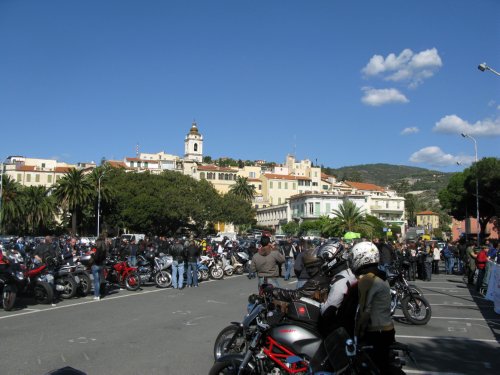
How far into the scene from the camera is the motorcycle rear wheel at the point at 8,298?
11641 mm

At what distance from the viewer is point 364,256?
469cm

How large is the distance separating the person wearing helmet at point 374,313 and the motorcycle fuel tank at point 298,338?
0.74 meters

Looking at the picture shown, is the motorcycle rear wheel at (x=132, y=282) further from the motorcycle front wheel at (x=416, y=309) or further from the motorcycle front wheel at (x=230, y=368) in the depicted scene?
the motorcycle front wheel at (x=230, y=368)

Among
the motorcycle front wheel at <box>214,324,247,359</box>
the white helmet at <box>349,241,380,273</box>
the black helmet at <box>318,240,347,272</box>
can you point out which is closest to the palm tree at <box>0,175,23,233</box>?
the motorcycle front wheel at <box>214,324,247,359</box>

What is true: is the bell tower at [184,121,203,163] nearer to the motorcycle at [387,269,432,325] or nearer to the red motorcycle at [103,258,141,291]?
the red motorcycle at [103,258,141,291]

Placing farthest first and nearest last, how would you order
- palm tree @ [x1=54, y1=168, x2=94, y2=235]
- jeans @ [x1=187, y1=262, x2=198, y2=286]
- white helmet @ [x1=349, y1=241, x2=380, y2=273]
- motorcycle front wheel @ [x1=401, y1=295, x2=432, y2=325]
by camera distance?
palm tree @ [x1=54, y1=168, x2=94, y2=235] → jeans @ [x1=187, y1=262, x2=198, y2=286] → motorcycle front wheel @ [x1=401, y1=295, x2=432, y2=325] → white helmet @ [x1=349, y1=241, x2=380, y2=273]

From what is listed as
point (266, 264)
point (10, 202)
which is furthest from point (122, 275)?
point (10, 202)

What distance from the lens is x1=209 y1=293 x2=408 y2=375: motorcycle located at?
4.20 meters

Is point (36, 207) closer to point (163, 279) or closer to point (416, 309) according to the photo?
point (163, 279)

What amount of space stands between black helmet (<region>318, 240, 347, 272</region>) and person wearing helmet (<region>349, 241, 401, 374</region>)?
110 cm

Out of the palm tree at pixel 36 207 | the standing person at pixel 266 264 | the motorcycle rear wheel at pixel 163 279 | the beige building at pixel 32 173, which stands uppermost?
the beige building at pixel 32 173

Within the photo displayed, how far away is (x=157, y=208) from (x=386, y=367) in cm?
6706

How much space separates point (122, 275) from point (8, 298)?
4.99 meters

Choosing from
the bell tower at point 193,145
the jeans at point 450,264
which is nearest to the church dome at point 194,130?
the bell tower at point 193,145
